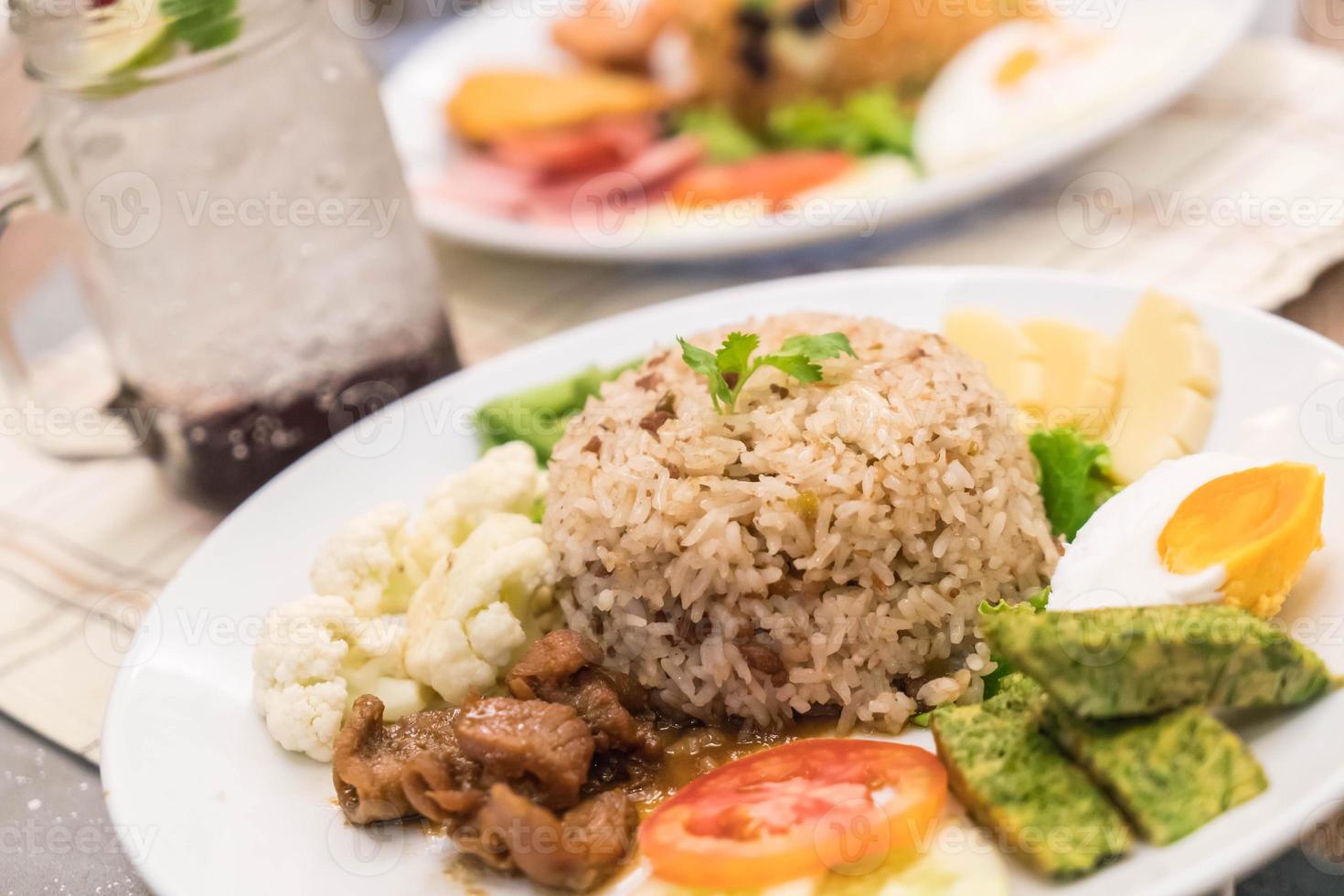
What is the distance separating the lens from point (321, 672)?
2.78 meters

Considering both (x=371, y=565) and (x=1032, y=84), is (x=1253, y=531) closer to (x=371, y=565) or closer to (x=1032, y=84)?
(x=371, y=565)

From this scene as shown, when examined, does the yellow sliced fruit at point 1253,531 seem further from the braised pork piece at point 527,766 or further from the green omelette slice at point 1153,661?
the braised pork piece at point 527,766

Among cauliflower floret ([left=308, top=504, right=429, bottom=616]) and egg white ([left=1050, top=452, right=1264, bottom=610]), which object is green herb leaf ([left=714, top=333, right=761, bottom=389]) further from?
cauliflower floret ([left=308, top=504, right=429, bottom=616])

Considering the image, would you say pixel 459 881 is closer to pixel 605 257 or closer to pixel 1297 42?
pixel 605 257

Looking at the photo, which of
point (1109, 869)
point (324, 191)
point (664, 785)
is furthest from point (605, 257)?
point (1109, 869)

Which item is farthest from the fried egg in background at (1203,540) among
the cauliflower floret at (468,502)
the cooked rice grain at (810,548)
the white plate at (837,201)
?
the white plate at (837,201)

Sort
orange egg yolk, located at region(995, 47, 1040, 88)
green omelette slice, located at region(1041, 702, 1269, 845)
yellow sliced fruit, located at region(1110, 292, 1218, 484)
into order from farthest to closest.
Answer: orange egg yolk, located at region(995, 47, 1040, 88)
yellow sliced fruit, located at region(1110, 292, 1218, 484)
green omelette slice, located at region(1041, 702, 1269, 845)

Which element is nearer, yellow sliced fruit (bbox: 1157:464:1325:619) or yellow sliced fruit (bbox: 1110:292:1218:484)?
yellow sliced fruit (bbox: 1157:464:1325:619)

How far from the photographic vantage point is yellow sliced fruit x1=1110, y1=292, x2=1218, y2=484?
3.02 meters

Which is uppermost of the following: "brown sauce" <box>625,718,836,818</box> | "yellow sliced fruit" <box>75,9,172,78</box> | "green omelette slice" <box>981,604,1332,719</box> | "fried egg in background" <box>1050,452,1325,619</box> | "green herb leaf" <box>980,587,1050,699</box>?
"yellow sliced fruit" <box>75,9,172,78</box>

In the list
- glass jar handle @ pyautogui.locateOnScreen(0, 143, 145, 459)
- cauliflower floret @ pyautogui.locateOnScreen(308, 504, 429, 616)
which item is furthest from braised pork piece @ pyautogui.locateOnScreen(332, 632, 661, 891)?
glass jar handle @ pyautogui.locateOnScreen(0, 143, 145, 459)

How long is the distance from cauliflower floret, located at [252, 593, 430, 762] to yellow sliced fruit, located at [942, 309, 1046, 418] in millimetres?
1686

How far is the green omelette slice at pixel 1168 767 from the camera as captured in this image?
2.04 m

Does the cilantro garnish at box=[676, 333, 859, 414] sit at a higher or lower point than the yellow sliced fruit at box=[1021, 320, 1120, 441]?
higher
